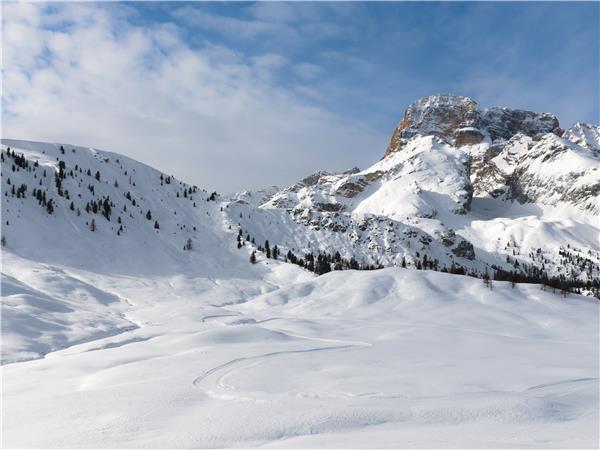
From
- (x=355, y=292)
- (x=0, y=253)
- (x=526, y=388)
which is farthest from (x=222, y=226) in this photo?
(x=526, y=388)

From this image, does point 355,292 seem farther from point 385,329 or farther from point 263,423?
point 263,423

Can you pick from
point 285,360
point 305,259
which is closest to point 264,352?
point 285,360

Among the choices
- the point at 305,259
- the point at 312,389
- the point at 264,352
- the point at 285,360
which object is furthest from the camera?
the point at 305,259

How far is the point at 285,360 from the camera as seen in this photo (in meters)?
15.2

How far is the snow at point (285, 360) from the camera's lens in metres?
8.08

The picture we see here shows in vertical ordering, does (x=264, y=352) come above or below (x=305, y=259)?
below

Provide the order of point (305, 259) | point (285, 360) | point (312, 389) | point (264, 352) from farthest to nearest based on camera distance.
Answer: point (305, 259) → point (264, 352) → point (285, 360) → point (312, 389)

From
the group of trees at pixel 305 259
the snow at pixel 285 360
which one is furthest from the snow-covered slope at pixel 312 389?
the group of trees at pixel 305 259

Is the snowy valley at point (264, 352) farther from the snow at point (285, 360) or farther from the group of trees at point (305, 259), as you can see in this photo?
the group of trees at point (305, 259)

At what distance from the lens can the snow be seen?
8078 mm

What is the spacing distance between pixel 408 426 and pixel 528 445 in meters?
2.08

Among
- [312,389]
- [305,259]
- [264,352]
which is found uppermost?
[305,259]

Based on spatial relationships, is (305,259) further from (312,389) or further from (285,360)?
(312,389)

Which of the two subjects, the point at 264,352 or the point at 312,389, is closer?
the point at 312,389
